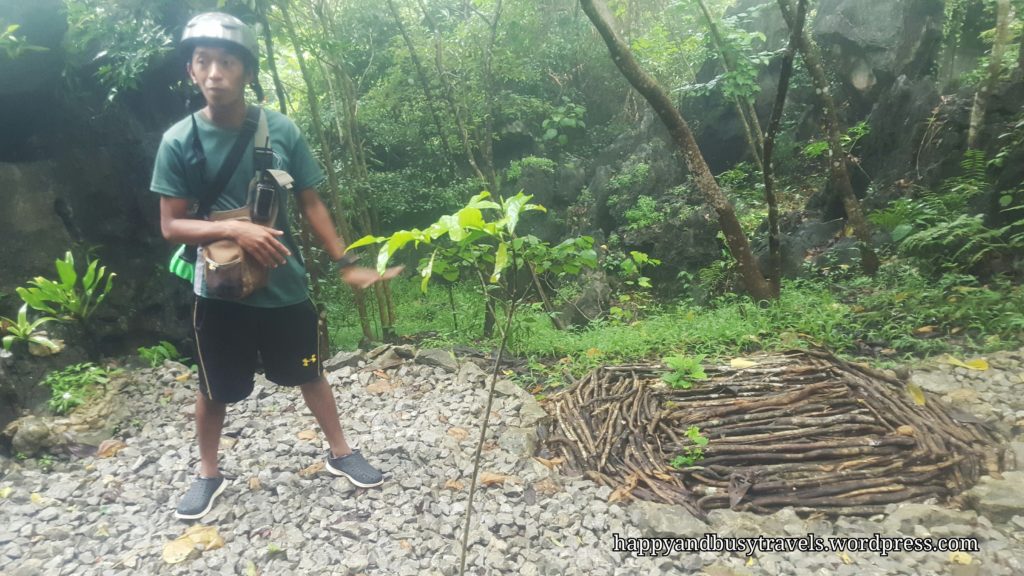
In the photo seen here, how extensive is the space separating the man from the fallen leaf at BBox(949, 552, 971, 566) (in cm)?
243

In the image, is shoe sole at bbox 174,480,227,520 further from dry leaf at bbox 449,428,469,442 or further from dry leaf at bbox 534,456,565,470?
dry leaf at bbox 534,456,565,470

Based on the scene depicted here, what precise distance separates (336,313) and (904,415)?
5.10 meters

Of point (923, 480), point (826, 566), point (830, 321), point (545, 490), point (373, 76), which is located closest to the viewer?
point (826, 566)

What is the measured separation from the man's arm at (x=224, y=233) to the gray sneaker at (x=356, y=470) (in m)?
1.11

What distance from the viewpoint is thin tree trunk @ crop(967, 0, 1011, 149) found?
6.02 meters

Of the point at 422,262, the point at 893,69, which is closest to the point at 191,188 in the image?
the point at 422,262

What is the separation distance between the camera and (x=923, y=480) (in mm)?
2596

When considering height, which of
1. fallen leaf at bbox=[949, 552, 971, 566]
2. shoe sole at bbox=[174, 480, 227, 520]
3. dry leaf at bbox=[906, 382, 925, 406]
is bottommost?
fallen leaf at bbox=[949, 552, 971, 566]

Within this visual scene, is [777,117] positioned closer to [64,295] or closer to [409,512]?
[409,512]

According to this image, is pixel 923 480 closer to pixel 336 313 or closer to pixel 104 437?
pixel 104 437

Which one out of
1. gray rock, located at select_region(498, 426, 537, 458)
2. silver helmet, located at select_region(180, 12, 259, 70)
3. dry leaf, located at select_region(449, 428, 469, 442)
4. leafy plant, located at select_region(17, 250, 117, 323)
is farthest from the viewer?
leafy plant, located at select_region(17, 250, 117, 323)

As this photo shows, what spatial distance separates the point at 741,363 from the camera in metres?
3.64

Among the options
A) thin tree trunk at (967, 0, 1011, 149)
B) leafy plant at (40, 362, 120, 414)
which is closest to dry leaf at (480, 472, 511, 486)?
leafy plant at (40, 362, 120, 414)

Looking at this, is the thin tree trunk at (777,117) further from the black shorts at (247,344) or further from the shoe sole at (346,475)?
the shoe sole at (346,475)
